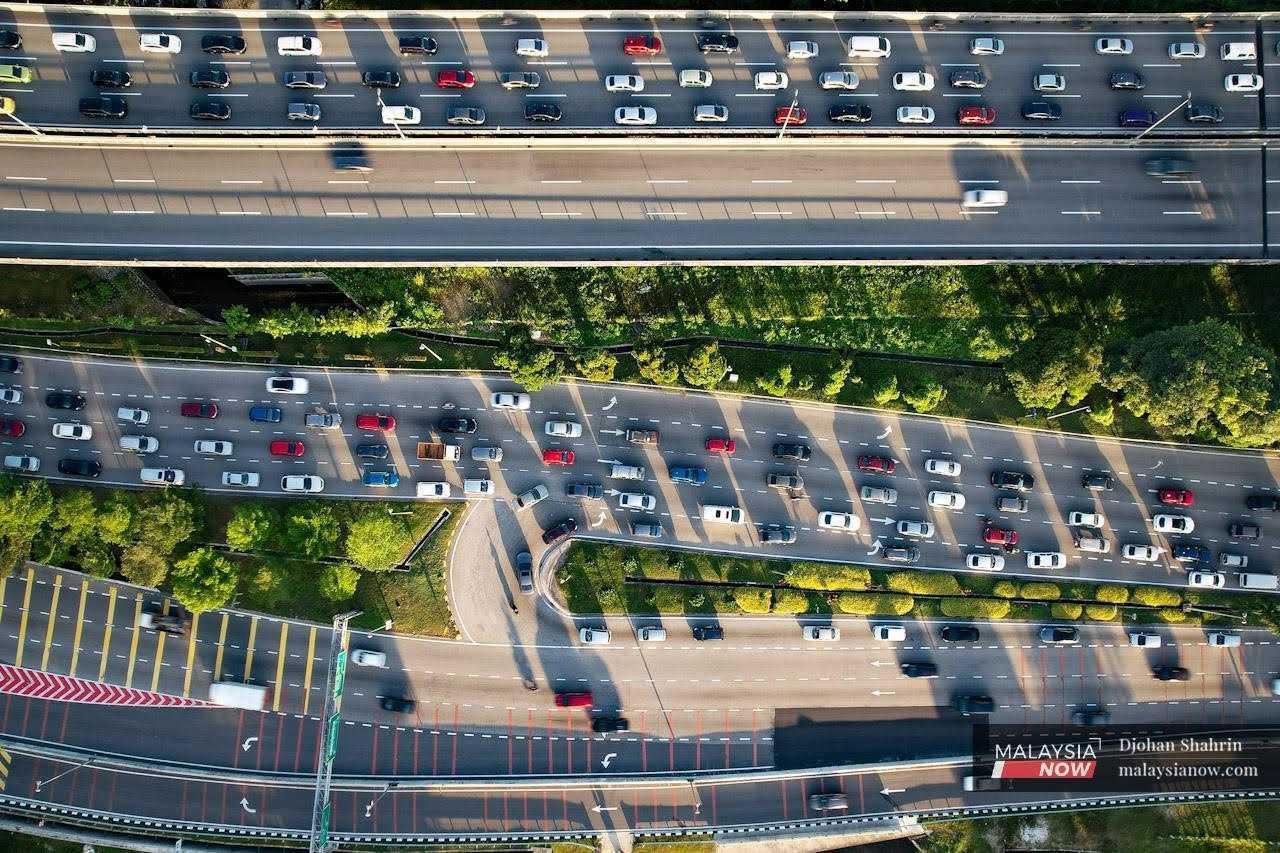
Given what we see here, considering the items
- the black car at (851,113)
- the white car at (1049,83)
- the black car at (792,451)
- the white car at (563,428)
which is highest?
the white car at (1049,83)

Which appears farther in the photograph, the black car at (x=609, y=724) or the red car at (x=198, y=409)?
the black car at (x=609, y=724)

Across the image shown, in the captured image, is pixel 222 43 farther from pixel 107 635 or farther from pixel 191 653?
pixel 191 653

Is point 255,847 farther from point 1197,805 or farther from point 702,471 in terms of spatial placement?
point 1197,805

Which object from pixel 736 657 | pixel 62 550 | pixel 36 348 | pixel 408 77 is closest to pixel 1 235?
pixel 36 348

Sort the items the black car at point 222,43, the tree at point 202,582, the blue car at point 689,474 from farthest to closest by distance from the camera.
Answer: the blue car at point 689,474 < the tree at point 202,582 < the black car at point 222,43

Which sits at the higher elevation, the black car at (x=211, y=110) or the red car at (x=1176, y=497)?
the black car at (x=211, y=110)

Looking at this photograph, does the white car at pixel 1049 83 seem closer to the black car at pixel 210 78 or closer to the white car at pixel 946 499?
the white car at pixel 946 499

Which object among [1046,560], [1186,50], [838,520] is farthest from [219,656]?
[1186,50]

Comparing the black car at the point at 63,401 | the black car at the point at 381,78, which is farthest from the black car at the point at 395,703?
the black car at the point at 381,78

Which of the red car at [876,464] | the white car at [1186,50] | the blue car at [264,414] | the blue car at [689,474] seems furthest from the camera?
the red car at [876,464]
